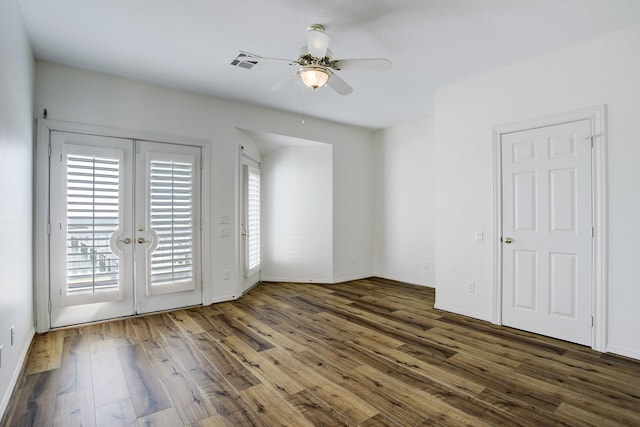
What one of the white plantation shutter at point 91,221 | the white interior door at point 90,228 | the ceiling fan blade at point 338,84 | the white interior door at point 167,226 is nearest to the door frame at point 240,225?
the white interior door at point 167,226

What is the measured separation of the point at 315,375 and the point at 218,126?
3.41 metres

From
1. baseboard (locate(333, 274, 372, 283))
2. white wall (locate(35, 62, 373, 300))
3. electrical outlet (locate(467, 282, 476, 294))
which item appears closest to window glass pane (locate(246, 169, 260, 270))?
white wall (locate(35, 62, 373, 300))

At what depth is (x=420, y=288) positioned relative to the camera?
17.3 feet

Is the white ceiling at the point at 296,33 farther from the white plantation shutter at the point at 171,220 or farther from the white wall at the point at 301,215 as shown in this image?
the white wall at the point at 301,215

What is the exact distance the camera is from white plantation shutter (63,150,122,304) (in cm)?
339

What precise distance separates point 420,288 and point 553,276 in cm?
229

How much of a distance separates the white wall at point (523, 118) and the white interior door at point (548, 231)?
0.17 m

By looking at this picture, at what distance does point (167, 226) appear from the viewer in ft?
13.0

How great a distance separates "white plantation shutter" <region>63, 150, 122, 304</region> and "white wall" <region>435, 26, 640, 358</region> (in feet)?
13.0

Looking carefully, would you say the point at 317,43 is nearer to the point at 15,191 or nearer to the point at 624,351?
the point at 15,191

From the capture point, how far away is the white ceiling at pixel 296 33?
246 centimetres

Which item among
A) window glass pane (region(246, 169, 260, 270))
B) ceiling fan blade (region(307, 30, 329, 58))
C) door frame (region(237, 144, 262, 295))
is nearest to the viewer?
ceiling fan blade (region(307, 30, 329, 58))

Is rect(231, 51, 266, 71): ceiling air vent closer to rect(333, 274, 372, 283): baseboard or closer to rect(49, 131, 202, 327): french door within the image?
rect(49, 131, 202, 327): french door

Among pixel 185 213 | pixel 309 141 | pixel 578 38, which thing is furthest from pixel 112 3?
pixel 578 38
